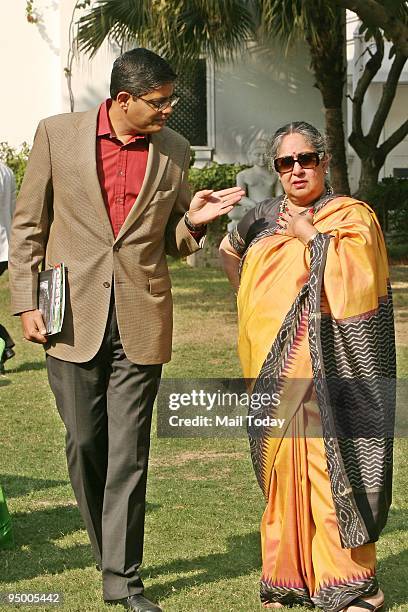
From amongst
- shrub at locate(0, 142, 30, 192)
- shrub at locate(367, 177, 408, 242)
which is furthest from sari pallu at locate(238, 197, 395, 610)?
shrub at locate(0, 142, 30, 192)

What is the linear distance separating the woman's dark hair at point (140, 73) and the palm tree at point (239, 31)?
11268 mm

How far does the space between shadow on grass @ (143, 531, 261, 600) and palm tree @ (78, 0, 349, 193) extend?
36.3 feet

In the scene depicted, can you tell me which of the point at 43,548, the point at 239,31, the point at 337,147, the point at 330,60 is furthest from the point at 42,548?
Result: the point at 239,31

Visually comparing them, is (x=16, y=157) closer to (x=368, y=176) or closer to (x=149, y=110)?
(x=368, y=176)

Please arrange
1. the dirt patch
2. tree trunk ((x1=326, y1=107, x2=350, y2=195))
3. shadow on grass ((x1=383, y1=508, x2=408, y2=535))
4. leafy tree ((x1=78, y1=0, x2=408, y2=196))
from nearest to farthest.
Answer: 1. shadow on grass ((x1=383, y1=508, x2=408, y2=535))
2. the dirt patch
3. leafy tree ((x1=78, y1=0, x2=408, y2=196))
4. tree trunk ((x1=326, y1=107, x2=350, y2=195))

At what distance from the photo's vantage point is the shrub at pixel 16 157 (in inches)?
856

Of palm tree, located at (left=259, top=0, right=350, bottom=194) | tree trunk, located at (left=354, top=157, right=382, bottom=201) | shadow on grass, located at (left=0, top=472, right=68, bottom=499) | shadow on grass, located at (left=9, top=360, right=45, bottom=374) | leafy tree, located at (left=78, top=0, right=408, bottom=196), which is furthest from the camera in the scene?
tree trunk, located at (left=354, top=157, right=382, bottom=201)

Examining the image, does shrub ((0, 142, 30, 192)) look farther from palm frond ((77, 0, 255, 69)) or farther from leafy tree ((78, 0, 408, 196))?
palm frond ((77, 0, 255, 69))

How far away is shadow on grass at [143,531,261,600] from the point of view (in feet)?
17.0

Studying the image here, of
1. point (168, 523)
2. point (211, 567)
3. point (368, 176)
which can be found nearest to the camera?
point (211, 567)

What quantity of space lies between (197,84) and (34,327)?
1856 cm

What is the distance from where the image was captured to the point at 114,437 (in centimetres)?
491

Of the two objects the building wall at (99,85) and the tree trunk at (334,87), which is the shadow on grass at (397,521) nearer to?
the tree trunk at (334,87)

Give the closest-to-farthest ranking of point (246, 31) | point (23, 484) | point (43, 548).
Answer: point (43, 548) < point (23, 484) < point (246, 31)
